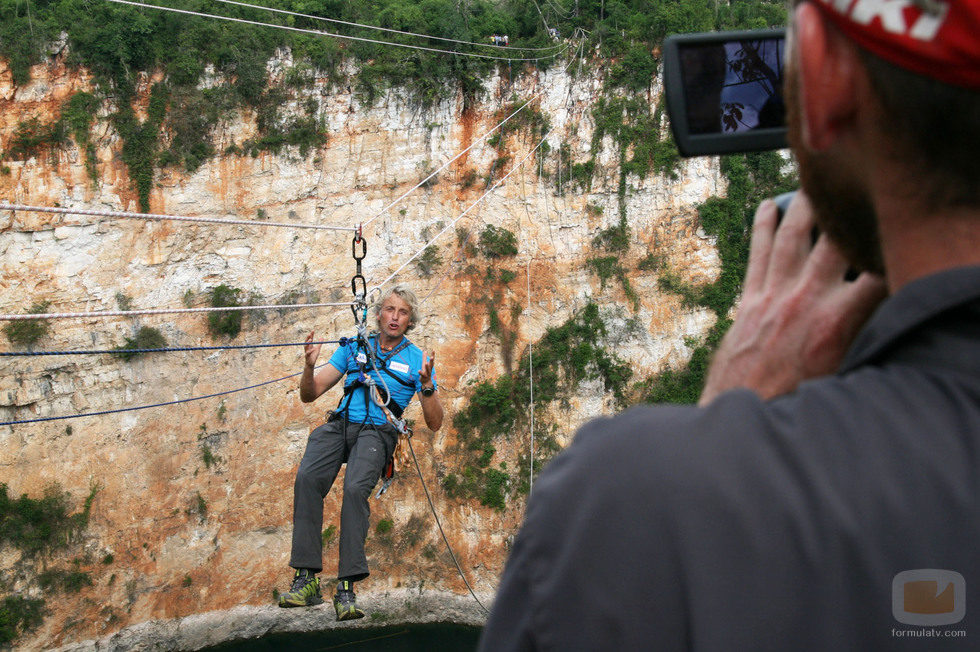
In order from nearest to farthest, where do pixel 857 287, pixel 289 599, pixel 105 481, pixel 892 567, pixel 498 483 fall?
pixel 892 567, pixel 857 287, pixel 289 599, pixel 105 481, pixel 498 483

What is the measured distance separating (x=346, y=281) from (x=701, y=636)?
9728 millimetres

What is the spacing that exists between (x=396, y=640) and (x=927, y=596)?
10060mm

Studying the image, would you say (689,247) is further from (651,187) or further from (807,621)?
(807,621)

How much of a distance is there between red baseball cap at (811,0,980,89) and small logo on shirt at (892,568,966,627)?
0.28m

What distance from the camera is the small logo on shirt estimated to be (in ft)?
1.40

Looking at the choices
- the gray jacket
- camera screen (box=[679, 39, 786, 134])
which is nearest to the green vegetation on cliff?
camera screen (box=[679, 39, 786, 134])

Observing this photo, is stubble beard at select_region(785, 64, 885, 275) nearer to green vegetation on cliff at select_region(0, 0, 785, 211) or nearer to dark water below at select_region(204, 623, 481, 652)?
dark water below at select_region(204, 623, 481, 652)

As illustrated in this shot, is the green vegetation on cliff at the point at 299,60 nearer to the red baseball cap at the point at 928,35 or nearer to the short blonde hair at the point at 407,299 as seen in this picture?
the short blonde hair at the point at 407,299

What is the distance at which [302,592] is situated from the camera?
4848mm

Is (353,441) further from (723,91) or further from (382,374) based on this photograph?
(723,91)

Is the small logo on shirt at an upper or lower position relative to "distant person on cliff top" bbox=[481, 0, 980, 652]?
lower

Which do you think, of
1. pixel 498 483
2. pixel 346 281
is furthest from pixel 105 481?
pixel 498 483

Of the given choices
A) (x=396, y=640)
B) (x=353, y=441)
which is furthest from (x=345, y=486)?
(x=396, y=640)

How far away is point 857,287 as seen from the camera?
57 cm
